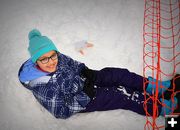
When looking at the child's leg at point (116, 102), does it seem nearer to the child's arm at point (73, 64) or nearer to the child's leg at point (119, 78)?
the child's leg at point (119, 78)

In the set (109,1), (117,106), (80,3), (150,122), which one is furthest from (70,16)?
(150,122)

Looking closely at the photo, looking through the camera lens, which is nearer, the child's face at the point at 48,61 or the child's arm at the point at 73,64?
the child's face at the point at 48,61

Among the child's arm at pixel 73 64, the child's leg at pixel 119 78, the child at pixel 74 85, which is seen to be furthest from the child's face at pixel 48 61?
the child's leg at pixel 119 78

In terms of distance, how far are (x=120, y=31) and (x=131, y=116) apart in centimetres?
62

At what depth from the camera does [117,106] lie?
4.07 feet

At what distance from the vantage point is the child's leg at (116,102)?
47.4 inches

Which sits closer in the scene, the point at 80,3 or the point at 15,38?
the point at 15,38

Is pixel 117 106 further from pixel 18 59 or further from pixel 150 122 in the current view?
pixel 18 59

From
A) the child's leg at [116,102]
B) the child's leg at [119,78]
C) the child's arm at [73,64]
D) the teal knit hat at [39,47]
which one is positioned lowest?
the child's leg at [116,102]

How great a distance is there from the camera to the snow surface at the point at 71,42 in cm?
127

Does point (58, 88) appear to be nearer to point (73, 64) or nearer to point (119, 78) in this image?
point (73, 64)

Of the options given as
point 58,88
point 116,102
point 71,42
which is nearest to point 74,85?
point 58,88

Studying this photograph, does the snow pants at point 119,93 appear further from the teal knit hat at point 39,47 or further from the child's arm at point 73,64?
the teal knit hat at point 39,47

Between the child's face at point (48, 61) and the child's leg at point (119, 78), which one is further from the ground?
the child's face at point (48, 61)
